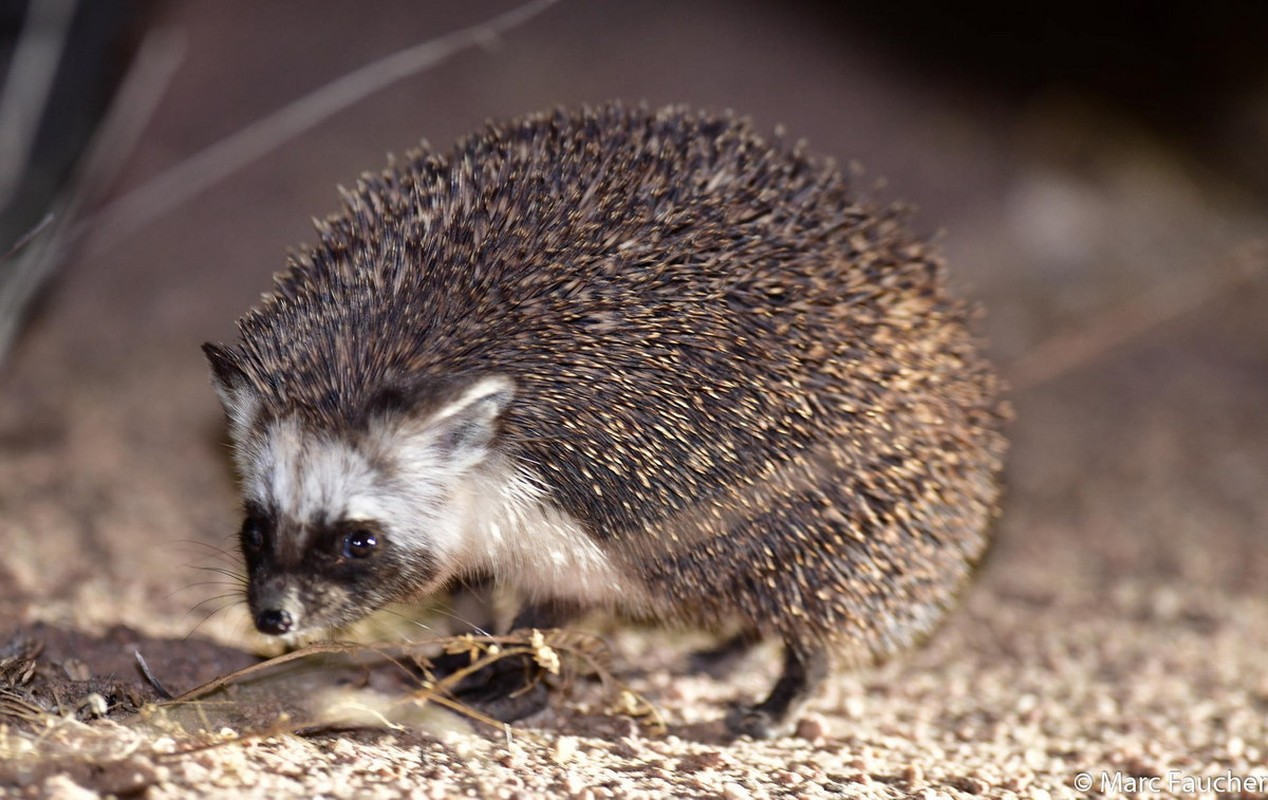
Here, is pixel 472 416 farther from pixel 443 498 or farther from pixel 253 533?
pixel 253 533

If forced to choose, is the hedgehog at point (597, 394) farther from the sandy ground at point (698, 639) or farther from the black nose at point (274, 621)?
the sandy ground at point (698, 639)

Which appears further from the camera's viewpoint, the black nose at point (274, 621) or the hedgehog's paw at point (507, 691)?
the hedgehog's paw at point (507, 691)

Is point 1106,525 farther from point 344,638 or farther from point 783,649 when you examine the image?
point 344,638

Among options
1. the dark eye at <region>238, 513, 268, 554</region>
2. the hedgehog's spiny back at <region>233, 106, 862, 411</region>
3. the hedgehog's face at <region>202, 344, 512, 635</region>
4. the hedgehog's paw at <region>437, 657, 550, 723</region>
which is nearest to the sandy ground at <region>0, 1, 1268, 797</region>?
the hedgehog's paw at <region>437, 657, 550, 723</region>

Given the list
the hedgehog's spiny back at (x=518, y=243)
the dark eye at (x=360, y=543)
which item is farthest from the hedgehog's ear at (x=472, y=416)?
the dark eye at (x=360, y=543)

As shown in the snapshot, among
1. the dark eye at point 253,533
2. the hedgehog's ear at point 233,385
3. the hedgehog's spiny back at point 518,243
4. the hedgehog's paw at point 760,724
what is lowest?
the hedgehog's paw at point 760,724

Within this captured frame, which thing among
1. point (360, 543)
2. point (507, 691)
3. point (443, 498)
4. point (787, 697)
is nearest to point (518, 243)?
point (443, 498)
